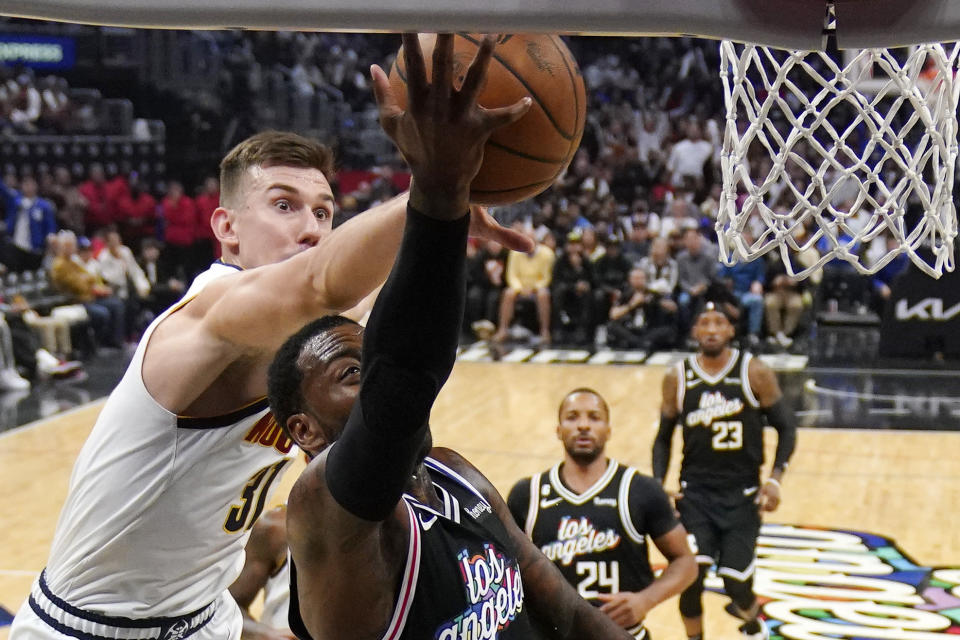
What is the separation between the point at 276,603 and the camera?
14.9 feet

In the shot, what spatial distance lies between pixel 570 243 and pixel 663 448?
→ 360 inches

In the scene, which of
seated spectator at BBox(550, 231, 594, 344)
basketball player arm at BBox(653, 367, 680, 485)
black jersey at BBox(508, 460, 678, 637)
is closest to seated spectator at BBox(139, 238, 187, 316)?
seated spectator at BBox(550, 231, 594, 344)

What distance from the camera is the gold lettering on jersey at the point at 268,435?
3004 millimetres

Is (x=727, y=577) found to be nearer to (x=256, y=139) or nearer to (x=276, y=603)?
(x=276, y=603)

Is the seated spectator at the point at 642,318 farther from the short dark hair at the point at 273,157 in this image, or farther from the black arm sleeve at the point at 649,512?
the short dark hair at the point at 273,157

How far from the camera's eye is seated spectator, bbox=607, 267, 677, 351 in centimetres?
1457

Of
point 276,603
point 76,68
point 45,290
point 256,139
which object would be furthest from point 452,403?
point 76,68

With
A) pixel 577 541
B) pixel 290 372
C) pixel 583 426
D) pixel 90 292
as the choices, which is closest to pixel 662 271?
pixel 90 292

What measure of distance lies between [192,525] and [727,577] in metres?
3.60

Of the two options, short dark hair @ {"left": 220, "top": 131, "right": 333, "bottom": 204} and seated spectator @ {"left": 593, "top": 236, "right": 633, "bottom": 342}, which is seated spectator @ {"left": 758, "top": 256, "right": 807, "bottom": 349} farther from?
short dark hair @ {"left": 220, "top": 131, "right": 333, "bottom": 204}

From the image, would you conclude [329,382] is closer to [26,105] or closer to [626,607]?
[626,607]

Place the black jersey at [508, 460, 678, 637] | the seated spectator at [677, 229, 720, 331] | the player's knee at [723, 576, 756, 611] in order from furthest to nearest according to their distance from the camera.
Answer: the seated spectator at [677, 229, 720, 331], the player's knee at [723, 576, 756, 611], the black jersey at [508, 460, 678, 637]

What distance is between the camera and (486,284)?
15.7 meters

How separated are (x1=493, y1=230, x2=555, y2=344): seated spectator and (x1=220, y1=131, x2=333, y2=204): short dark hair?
39.2 feet
